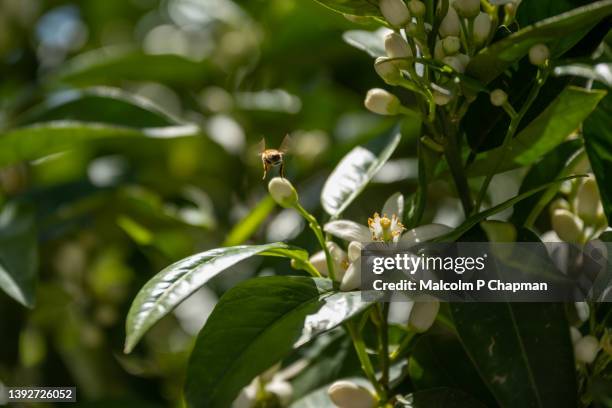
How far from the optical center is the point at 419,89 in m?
0.81

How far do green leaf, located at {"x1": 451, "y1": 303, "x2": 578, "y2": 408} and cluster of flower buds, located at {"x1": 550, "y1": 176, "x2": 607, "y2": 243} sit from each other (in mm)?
165

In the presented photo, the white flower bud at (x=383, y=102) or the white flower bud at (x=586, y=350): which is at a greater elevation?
the white flower bud at (x=383, y=102)

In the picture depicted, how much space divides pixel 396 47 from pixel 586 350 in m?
0.36

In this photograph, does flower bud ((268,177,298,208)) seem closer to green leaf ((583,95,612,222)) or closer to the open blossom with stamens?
the open blossom with stamens

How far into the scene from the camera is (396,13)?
2.62 ft

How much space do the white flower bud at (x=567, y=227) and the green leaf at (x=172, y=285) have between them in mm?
342

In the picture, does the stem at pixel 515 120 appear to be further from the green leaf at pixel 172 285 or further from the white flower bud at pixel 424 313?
the green leaf at pixel 172 285

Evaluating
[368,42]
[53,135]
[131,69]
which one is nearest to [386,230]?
[368,42]

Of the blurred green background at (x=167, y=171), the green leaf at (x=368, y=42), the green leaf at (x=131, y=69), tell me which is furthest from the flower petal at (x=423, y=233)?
the green leaf at (x=131, y=69)

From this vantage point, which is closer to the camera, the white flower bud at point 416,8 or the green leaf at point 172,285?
the green leaf at point 172,285

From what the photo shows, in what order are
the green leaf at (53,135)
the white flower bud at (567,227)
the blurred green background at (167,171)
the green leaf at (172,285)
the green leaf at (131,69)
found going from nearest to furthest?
the green leaf at (172,285), the white flower bud at (567,227), the green leaf at (53,135), the blurred green background at (167,171), the green leaf at (131,69)

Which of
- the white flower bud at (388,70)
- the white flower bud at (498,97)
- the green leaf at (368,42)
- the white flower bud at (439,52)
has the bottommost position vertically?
the green leaf at (368,42)

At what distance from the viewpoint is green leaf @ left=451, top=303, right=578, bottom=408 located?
2.40 feet

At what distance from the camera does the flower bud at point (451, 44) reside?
81 centimetres
